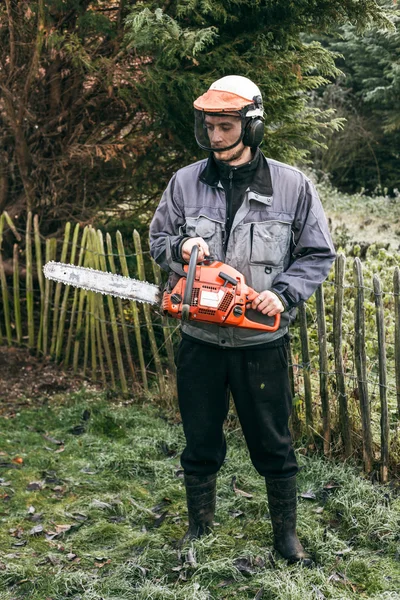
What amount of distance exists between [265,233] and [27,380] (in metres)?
3.57

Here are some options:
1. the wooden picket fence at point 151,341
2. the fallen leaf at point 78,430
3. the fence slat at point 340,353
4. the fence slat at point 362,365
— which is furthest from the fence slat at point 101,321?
the fence slat at point 362,365

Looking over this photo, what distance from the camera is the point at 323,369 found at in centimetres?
427

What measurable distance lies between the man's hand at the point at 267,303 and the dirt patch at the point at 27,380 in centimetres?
310

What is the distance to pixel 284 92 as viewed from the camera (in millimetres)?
5367

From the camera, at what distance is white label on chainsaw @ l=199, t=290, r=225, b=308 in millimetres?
2926

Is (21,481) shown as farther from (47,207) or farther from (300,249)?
(47,207)

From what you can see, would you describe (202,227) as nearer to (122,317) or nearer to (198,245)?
(198,245)

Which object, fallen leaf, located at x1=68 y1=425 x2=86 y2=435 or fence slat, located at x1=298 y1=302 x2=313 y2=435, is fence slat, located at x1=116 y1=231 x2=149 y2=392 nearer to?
fallen leaf, located at x1=68 y1=425 x2=86 y2=435

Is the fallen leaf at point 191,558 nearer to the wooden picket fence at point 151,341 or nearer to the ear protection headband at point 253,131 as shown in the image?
the wooden picket fence at point 151,341

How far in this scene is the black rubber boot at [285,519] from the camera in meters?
3.31

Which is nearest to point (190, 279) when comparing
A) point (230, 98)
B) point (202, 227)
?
point (202, 227)

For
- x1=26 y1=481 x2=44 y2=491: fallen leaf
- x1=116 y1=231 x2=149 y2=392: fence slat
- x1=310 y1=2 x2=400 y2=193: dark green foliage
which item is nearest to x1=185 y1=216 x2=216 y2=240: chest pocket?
x1=26 y1=481 x2=44 y2=491: fallen leaf

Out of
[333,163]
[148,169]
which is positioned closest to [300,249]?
[148,169]

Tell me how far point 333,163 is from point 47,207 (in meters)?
11.5
